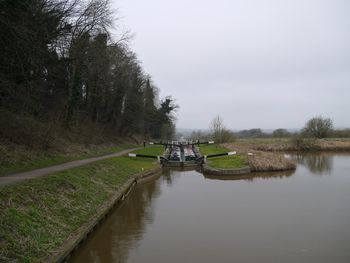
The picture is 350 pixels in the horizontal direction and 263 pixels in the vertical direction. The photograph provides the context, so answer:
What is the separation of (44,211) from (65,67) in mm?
15677

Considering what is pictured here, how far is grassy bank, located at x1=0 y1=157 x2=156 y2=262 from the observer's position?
603cm

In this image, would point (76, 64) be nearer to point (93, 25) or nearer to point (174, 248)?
point (93, 25)

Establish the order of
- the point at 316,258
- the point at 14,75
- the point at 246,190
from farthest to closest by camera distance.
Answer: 1. the point at 246,190
2. the point at 14,75
3. the point at 316,258

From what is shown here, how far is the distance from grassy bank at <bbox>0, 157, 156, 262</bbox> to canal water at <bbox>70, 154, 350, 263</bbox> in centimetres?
73

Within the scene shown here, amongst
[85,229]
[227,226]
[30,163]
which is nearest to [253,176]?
[227,226]

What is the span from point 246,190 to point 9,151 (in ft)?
36.8

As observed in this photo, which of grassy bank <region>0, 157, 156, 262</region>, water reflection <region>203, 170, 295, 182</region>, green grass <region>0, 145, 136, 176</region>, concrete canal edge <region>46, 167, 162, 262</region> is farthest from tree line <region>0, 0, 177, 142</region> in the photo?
water reflection <region>203, 170, 295, 182</region>

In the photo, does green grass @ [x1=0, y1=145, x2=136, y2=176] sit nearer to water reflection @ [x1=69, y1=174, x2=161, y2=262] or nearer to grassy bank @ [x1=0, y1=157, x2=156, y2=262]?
grassy bank @ [x1=0, y1=157, x2=156, y2=262]

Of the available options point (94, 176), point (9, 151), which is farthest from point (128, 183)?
point (9, 151)

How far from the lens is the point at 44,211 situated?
310 inches

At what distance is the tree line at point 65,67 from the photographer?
10.3m

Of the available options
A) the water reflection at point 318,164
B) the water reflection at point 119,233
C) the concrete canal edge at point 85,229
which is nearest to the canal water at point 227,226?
the water reflection at point 119,233

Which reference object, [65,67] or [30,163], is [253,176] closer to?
[30,163]

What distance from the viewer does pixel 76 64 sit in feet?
70.6
